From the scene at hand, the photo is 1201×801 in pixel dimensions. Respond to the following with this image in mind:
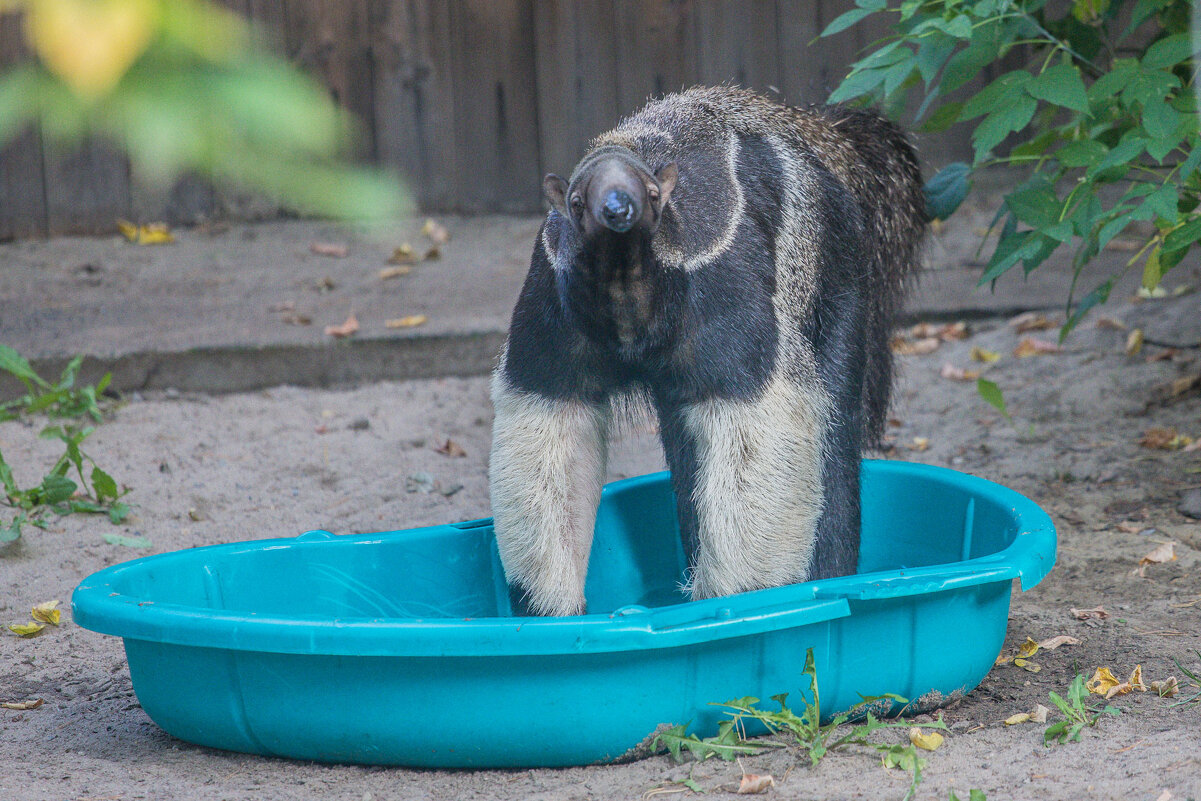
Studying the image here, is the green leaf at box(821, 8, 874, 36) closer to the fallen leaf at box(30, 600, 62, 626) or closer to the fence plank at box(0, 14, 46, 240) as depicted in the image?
the fallen leaf at box(30, 600, 62, 626)

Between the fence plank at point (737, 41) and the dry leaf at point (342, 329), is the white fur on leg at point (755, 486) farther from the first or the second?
the fence plank at point (737, 41)

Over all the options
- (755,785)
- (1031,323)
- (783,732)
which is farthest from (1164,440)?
(755,785)

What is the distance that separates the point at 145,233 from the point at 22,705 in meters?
4.82

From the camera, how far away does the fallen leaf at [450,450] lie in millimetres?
5148

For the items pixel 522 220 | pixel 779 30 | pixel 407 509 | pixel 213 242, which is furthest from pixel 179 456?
pixel 779 30

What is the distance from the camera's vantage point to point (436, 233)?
7598 millimetres

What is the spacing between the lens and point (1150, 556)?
157 inches

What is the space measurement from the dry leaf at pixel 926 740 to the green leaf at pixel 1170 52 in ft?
6.47

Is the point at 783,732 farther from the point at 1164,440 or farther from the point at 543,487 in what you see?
the point at 1164,440

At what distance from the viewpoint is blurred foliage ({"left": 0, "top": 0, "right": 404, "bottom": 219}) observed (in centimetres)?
68

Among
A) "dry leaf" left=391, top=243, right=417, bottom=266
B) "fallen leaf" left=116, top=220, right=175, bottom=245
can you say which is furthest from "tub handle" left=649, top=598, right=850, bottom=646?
"fallen leaf" left=116, top=220, right=175, bottom=245

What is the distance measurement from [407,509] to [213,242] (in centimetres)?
354

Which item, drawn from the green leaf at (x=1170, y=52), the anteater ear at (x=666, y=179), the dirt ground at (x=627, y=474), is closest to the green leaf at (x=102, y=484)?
the dirt ground at (x=627, y=474)

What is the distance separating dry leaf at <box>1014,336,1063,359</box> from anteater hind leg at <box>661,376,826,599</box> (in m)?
3.13
